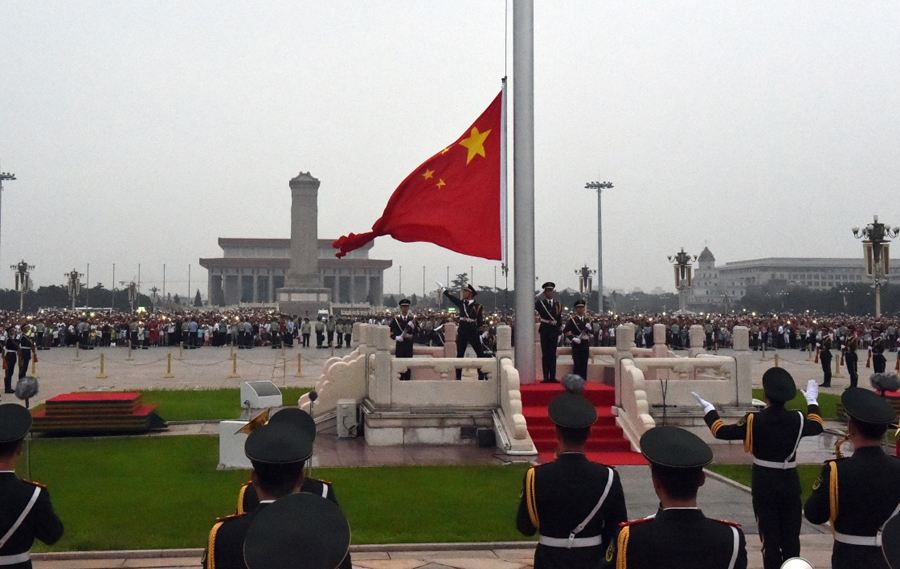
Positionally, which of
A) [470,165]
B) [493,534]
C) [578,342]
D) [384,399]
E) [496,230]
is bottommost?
[493,534]

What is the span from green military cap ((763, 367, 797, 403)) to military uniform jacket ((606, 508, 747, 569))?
9.58 feet

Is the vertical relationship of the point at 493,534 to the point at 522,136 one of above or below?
below

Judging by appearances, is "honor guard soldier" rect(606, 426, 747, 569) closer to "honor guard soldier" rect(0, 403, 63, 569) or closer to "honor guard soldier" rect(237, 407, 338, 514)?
"honor guard soldier" rect(237, 407, 338, 514)

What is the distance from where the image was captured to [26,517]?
4070 mm

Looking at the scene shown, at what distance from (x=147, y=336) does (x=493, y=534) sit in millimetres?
36175

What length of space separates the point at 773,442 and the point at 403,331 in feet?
35.0

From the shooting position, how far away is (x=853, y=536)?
4.41 metres

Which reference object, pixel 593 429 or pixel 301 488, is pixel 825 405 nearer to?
pixel 593 429

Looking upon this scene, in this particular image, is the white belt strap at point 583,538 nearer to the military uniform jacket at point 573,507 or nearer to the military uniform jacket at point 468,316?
the military uniform jacket at point 573,507

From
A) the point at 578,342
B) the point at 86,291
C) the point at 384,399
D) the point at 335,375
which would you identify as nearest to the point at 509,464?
the point at 384,399

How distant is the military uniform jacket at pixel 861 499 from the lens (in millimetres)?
4340

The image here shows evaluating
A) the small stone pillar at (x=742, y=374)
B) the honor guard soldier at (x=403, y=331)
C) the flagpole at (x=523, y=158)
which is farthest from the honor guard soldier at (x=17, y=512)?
the honor guard soldier at (x=403, y=331)

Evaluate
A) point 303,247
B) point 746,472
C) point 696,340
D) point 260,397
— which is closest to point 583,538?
point 746,472

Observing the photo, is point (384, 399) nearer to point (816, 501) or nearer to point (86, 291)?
point (816, 501)
